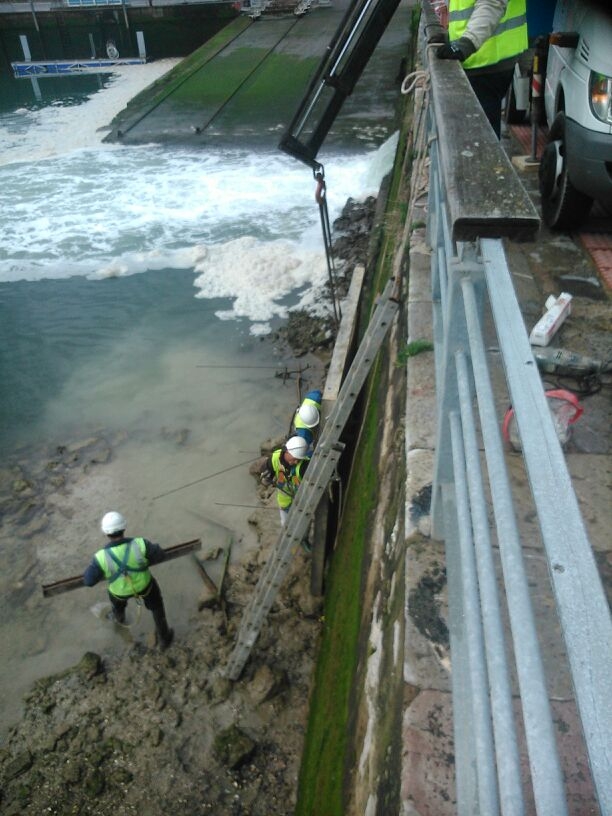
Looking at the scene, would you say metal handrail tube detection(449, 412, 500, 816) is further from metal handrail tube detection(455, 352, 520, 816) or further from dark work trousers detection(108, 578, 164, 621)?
dark work trousers detection(108, 578, 164, 621)

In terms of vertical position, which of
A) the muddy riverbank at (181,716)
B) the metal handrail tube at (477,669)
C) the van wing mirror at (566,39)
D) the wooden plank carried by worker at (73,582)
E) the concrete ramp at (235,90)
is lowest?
the muddy riverbank at (181,716)

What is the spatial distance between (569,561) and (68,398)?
344 inches

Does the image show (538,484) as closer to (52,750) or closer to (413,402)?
(413,402)

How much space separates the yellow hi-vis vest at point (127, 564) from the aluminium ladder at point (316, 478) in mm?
1051

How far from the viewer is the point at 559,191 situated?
4.84 meters

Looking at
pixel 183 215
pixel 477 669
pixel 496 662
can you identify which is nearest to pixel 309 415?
pixel 477 669

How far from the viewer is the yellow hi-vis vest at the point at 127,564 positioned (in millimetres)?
5195

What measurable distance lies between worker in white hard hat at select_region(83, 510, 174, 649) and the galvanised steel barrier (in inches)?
142

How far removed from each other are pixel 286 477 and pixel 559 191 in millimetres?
3318

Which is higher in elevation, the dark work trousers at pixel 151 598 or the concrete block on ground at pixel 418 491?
the concrete block on ground at pixel 418 491

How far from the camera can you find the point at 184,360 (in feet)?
30.4

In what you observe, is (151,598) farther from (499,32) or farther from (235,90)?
(235,90)

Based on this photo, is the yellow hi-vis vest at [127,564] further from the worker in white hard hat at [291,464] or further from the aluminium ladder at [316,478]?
the worker in white hard hat at [291,464]

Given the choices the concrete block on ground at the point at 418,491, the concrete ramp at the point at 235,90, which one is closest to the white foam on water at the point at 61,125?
the concrete ramp at the point at 235,90
